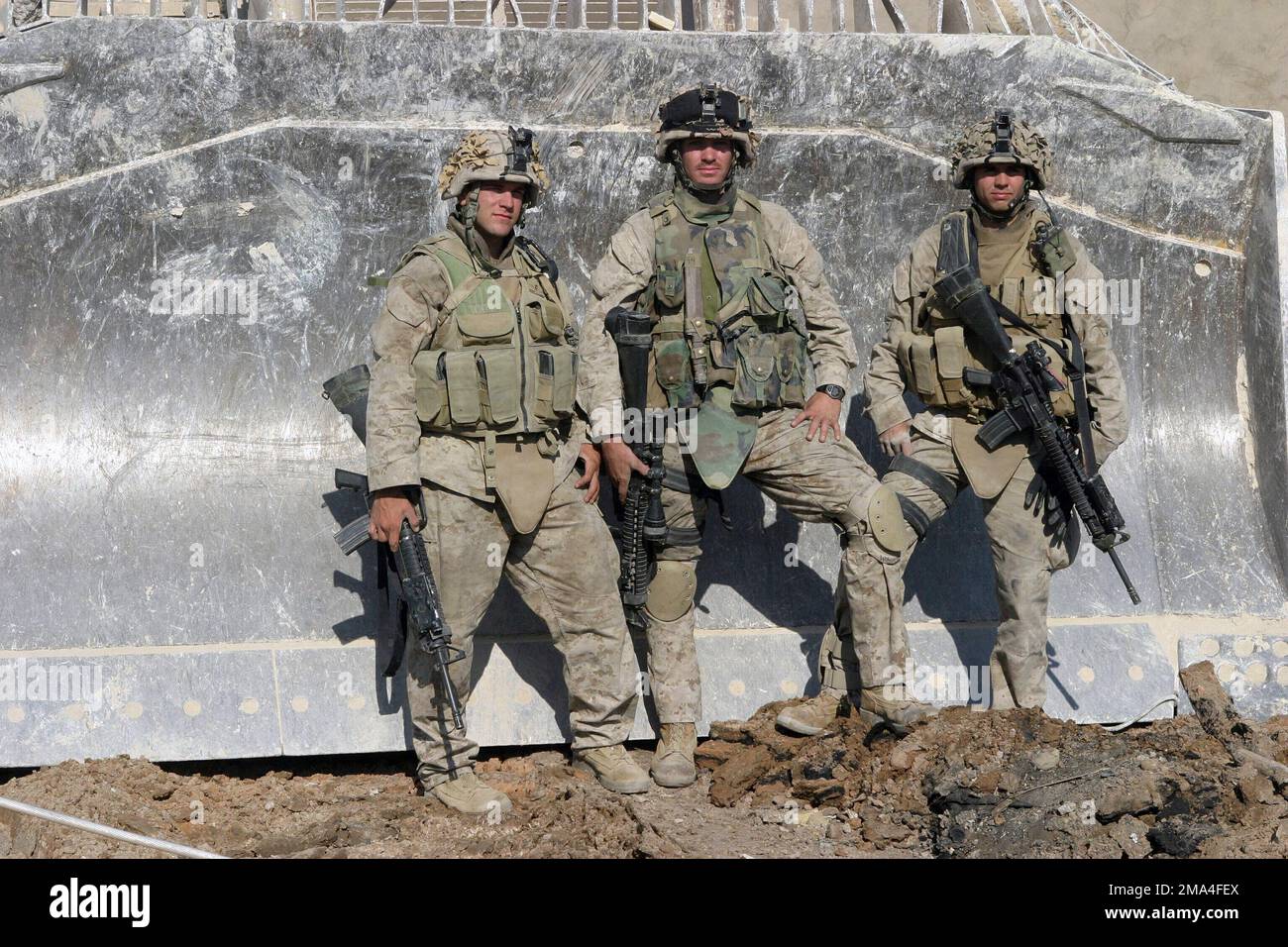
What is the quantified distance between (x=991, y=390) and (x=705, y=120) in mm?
1560

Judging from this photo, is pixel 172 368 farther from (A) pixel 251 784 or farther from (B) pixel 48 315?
(A) pixel 251 784

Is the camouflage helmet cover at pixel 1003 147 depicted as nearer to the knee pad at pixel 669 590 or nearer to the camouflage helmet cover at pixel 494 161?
the camouflage helmet cover at pixel 494 161

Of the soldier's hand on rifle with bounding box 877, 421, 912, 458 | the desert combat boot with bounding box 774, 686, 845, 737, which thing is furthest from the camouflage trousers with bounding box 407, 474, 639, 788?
the soldier's hand on rifle with bounding box 877, 421, 912, 458

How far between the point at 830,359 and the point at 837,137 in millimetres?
1698

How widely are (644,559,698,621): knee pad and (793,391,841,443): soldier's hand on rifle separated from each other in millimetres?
732

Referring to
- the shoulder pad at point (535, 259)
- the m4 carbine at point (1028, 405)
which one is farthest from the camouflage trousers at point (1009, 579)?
the shoulder pad at point (535, 259)

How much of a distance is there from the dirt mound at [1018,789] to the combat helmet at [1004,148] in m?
2.14

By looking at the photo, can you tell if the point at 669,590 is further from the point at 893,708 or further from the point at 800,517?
the point at 893,708

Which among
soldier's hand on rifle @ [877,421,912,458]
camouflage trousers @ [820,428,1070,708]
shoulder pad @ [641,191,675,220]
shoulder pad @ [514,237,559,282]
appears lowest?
camouflage trousers @ [820,428,1070,708]

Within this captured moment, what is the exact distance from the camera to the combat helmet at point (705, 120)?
668 centimetres

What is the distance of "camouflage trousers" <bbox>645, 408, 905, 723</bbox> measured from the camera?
668 centimetres

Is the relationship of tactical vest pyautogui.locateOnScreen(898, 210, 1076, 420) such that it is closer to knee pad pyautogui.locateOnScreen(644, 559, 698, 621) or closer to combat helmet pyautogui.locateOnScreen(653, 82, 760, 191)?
combat helmet pyautogui.locateOnScreen(653, 82, 760, 191)

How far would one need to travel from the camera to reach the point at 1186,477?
808 centimetres
